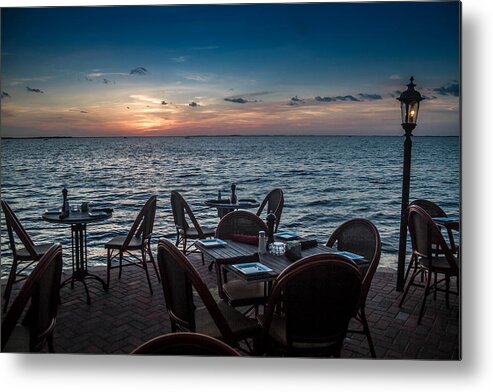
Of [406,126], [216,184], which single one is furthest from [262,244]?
[216,184]

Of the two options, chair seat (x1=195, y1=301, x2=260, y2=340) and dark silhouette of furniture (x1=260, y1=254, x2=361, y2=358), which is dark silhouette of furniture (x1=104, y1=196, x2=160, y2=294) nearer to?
chair seat (x1=195, y1=301, x2=260, y2=340)

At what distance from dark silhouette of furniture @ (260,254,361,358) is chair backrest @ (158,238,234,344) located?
26 centimetres

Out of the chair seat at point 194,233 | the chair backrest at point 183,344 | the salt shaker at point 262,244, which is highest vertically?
the salt shaker at point 262,244

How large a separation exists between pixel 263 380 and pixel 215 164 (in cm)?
2352

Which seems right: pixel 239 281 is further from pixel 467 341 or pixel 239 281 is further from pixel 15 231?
pixel 15 231

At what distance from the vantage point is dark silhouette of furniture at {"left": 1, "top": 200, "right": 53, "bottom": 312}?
250 centimetres

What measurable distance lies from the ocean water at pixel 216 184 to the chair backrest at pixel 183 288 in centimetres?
108

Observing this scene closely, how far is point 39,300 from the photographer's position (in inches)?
82.1

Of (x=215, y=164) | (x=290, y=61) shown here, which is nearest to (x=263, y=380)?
(x=290, y=61)

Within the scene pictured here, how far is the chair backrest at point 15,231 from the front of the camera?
9.16ft

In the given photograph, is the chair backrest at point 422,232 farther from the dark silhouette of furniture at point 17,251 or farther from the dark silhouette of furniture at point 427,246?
the dark silhouette of furniture at point 17,251

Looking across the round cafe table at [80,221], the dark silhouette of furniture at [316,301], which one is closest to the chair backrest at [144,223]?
the round cafe table at [80,221]

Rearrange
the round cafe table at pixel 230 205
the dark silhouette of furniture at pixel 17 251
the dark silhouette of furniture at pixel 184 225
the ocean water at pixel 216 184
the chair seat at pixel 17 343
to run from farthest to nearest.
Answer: the round cafe table at pixel 230 205, the dark silhouette of furniture at pixel 184 225, the ocean water at pixel 216 184, the dark silhouette of furniture at pixel 17 251, the chair seat at pixel 17 343

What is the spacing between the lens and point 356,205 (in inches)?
543
